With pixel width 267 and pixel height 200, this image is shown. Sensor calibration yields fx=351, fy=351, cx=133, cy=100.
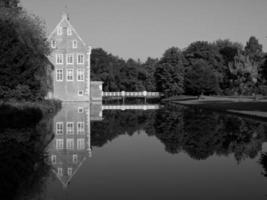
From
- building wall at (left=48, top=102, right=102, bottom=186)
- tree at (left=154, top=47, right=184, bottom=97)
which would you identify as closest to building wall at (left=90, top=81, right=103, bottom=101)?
tree at (left=154, top=47, right=184, bottom=97)

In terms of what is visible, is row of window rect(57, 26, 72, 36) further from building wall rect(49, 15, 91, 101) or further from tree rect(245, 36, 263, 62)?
tree rect(245, 36, 263, 62)

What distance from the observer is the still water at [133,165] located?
7.81m

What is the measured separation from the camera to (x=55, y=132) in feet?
61.7

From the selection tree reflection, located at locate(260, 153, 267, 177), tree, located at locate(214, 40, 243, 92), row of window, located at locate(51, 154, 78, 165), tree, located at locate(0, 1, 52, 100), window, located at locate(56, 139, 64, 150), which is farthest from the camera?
tree, located at locate(214, 40, 243, 92)

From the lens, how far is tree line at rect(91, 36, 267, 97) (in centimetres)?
6175

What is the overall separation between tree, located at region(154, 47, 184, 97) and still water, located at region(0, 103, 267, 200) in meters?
53.1

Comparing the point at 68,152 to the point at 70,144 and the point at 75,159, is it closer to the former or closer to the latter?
the point at 75,159

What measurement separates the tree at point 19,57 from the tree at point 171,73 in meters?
44.7

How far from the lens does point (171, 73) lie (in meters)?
72.8

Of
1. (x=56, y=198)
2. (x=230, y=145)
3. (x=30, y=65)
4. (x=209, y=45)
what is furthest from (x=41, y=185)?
(x=209, y=45)

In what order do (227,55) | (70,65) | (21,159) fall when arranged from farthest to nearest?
(227,55)
(70,65)
(21,159)

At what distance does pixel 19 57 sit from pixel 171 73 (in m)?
49.9

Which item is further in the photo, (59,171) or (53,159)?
(53,159)

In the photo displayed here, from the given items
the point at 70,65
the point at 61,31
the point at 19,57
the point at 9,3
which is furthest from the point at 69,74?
the point at 19,57
